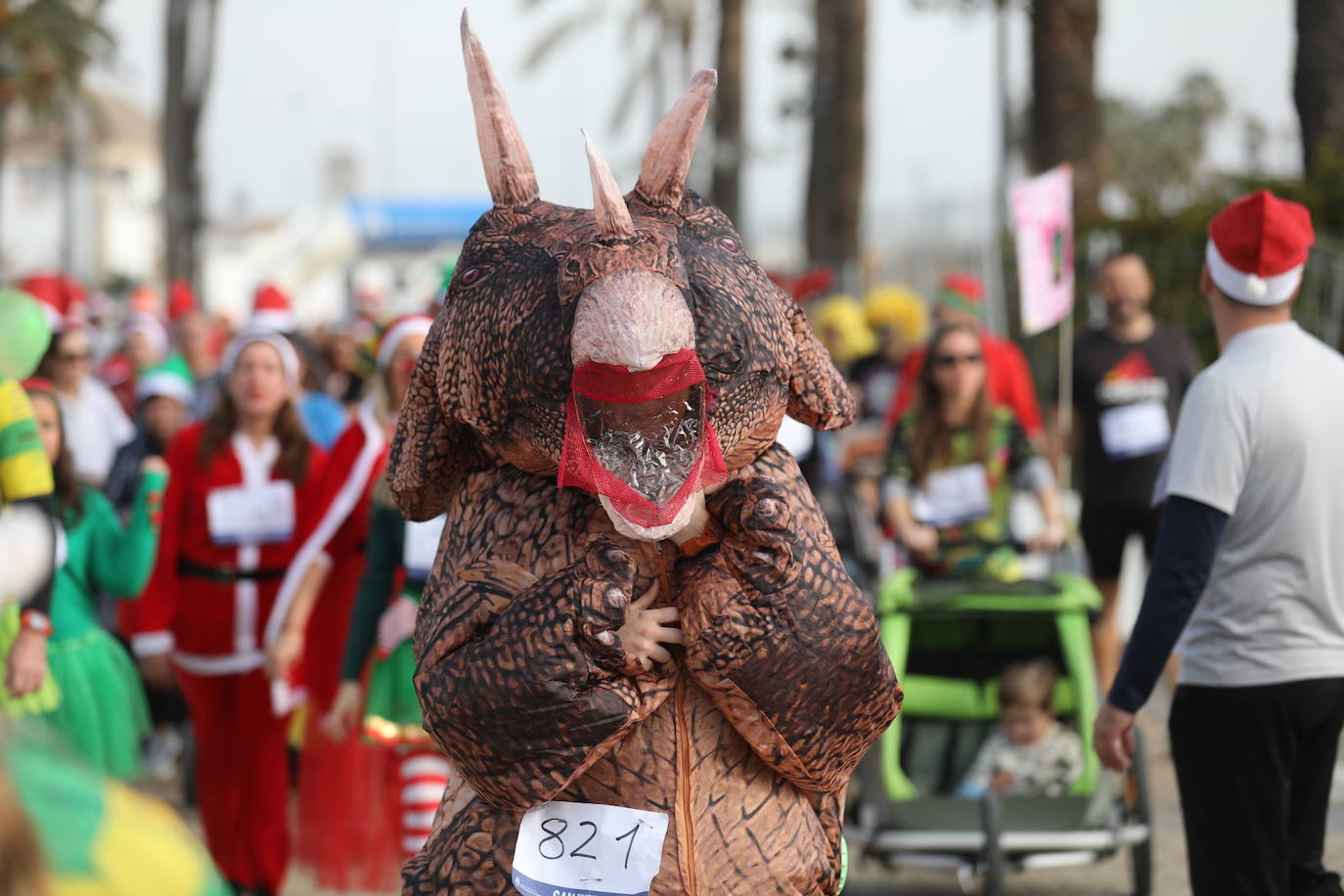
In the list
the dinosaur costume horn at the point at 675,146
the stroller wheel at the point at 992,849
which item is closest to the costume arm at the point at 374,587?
the stroller wheel at the point at 992,849

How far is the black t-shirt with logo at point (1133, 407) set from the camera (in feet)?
26.0

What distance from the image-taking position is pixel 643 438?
2404mm

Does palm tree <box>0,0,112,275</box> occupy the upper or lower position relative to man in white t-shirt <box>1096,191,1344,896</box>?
upper

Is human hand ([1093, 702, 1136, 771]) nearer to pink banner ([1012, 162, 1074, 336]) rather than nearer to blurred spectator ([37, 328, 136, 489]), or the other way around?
pink banner ([1012, 162, 1074, 336])

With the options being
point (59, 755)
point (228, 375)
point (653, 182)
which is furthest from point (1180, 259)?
point (59, 755)

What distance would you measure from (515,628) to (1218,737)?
6.47 ft

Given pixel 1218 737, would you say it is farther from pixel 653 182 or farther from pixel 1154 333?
pixel 1154 333

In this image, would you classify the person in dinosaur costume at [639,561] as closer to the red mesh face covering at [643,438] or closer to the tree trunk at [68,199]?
the red mesh face covering at [643,438]

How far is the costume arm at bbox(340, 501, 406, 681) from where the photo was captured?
482 centimetres

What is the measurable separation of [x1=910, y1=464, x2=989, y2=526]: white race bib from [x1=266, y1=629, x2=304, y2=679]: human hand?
8.90 ft

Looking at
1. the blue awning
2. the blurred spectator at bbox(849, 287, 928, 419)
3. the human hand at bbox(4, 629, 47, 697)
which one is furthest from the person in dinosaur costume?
the blue awning

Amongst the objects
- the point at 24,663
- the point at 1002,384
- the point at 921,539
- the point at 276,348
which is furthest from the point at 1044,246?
the point at 24,663

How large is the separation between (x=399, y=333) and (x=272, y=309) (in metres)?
2.68

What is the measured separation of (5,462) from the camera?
4.33 metres
